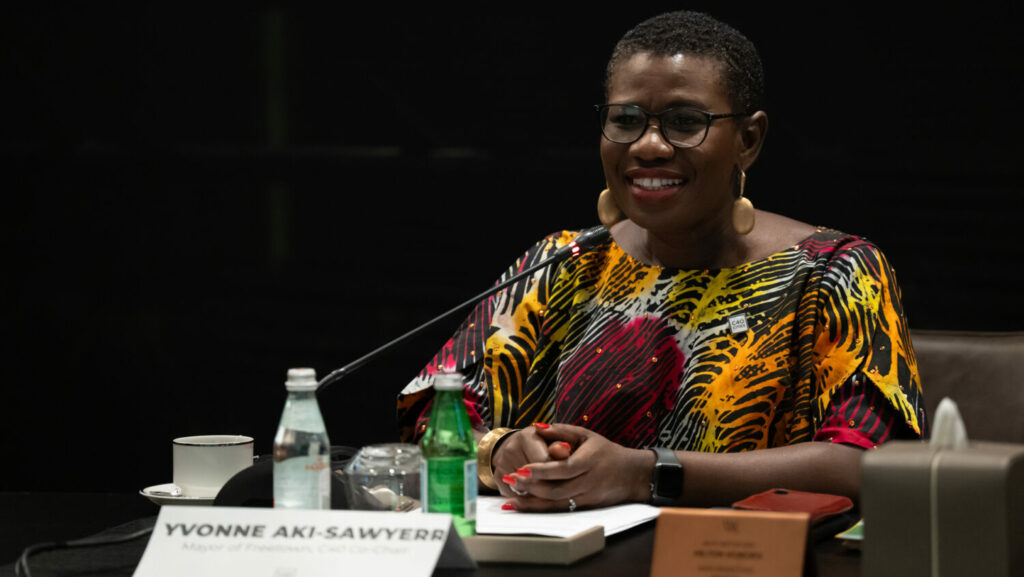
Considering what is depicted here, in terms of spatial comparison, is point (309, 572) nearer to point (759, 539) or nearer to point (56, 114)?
point (759, 539)

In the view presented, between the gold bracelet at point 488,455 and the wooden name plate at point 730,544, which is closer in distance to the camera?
the wooden name plate at point 730,544

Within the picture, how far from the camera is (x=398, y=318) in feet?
10.3

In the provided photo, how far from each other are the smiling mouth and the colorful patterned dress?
0.17 metres

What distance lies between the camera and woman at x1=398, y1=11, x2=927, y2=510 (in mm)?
1835

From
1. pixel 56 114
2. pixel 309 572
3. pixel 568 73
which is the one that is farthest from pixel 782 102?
pixel 309 572

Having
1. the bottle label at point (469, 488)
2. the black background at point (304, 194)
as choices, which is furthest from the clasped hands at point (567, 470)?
the black background at point (304, 194)

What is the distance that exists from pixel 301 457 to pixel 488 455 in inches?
18.7

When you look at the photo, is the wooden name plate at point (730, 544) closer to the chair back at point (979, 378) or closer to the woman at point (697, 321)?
the woman at point (697, 321)

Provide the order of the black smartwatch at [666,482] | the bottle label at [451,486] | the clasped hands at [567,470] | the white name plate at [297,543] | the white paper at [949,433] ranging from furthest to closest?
the black smartwatch at [666,482]
the clasped hands at [567,470]
the bottle label at [451,486]
the white name plate at [297,543]
the white paper at [949,433]

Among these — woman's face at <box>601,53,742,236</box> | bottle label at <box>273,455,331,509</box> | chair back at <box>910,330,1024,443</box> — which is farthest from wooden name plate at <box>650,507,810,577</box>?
chair back at <box>910,330,1024,443</box>

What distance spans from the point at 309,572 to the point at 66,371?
232 cm

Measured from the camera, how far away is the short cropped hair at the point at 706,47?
1.99m

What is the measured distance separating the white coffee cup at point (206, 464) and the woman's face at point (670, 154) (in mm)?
755

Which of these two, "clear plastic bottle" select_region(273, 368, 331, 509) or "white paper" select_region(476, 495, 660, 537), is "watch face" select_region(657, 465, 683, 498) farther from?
"clear plastic bottle" select_region(273, 368, 331, 509)
